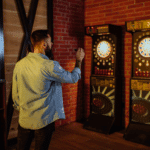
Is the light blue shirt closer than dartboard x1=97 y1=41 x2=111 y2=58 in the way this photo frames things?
Yes

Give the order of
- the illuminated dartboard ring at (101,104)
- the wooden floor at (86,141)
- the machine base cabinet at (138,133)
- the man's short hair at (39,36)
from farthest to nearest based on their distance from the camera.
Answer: the illuminated dartboard ring at (101,104) < the machine base cabinet at (138,133) < the wooden floor at (86,141) < the man's short hair at (39,36)

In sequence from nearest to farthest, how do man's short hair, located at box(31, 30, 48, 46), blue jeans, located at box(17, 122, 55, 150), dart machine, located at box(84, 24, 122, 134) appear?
blue jeans, located at box(17, 122, 55, 150), man's short hair, located at box(31, 30, 48, 46), dart machine, located at box(84, 24, 122, 134)

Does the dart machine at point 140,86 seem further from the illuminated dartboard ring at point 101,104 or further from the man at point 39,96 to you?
the man at point 39,96

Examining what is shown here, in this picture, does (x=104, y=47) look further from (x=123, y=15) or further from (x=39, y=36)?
(x=39, y=36)

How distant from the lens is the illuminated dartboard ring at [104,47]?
3.65 meters

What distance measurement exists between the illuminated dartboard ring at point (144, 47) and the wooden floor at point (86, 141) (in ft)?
4.37

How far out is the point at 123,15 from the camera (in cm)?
388

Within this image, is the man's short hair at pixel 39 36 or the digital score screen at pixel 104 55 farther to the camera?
the digital score screen at pixel 104 55

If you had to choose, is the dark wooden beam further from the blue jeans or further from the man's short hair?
the blue jeans

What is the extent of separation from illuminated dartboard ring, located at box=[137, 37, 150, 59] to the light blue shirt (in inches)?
73.9

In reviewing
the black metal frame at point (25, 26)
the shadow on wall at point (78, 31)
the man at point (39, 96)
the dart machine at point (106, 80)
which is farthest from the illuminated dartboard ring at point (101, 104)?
the man at point (39, 96)

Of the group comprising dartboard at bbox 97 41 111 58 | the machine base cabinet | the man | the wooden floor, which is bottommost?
the wooden floor

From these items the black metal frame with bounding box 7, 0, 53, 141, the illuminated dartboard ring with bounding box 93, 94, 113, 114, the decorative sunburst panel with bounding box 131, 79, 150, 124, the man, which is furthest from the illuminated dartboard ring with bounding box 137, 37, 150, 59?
the man

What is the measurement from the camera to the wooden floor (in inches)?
122
